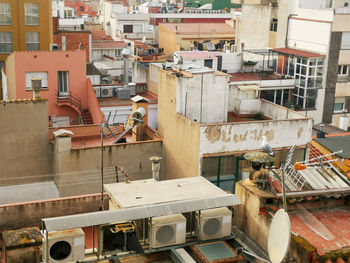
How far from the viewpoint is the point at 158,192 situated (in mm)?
17516

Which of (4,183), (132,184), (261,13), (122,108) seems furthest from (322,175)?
(261,13)

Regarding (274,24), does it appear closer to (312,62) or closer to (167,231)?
(312,62)

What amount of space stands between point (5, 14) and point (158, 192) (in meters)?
35.3

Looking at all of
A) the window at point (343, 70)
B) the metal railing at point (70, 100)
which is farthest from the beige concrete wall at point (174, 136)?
the window at point (343, 70)

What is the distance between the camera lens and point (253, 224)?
17.0 m

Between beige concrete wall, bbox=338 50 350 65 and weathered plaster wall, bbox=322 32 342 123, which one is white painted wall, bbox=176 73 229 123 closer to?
weathered plaster wall, bbox=322 32 342 123

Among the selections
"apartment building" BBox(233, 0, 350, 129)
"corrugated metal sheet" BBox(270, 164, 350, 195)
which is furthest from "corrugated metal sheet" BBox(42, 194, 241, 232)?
"apartment building" BBox(233, 0, 350, 129)

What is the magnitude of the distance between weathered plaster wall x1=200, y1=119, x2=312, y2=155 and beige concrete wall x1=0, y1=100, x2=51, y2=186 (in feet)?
29.5

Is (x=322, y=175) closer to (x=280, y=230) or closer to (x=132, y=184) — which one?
(x=280, y=230)

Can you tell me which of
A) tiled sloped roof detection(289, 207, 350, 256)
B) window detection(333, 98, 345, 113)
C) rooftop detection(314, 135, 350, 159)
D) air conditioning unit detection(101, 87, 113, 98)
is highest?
tiled sloped roof detection(289, 207, 350, 256)

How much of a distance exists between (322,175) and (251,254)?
16.3ft

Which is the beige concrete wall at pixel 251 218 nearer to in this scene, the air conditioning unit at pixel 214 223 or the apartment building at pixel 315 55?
the air conditioning unit at pixel 214 223

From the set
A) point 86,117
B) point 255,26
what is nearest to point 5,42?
point 86,117

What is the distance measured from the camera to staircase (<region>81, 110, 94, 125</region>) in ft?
125
